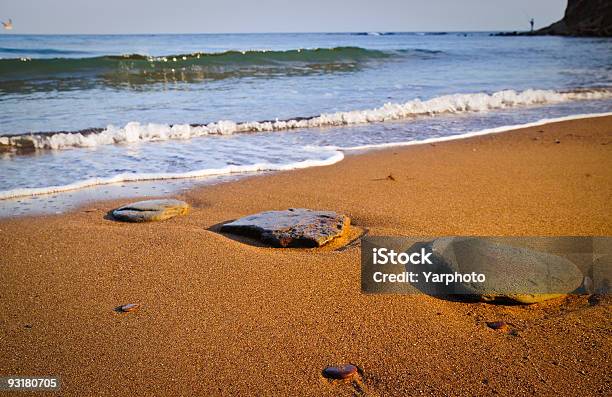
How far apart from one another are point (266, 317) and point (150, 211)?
170cm

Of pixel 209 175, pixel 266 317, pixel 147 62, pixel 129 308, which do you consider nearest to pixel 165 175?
pixel 209 175

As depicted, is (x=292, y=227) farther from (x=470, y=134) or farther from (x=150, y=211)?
(x=470, y=134)

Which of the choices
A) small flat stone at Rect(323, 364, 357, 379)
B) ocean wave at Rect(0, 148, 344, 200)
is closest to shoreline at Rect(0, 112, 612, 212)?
ocean wave at Rect(0, 148, 344, 200)

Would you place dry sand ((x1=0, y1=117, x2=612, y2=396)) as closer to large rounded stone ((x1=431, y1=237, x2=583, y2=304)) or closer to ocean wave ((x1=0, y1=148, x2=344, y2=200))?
large rounded stone ((x1=431, y1=237, x2=583, y2=304))

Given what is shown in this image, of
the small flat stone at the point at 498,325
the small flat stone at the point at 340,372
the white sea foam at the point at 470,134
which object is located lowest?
the small flat stone at the point at 340,372

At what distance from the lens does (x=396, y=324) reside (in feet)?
7.62

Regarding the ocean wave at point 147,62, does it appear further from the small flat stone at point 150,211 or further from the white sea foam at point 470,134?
the small flat stone at point 150,211

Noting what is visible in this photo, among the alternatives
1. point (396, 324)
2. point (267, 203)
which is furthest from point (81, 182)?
point (396, 324)

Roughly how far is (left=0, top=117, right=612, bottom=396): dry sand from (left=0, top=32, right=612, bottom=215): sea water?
4.35 ft

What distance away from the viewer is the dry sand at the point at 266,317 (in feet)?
6.40

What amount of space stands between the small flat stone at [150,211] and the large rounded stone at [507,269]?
76.9 inches

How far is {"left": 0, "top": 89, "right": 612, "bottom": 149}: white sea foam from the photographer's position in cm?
677

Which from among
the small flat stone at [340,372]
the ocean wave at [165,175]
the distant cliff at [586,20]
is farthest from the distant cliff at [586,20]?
the small flat stone at [340,372]

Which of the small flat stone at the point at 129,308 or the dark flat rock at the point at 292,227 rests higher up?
the dark flat rock at the point at 292,227
